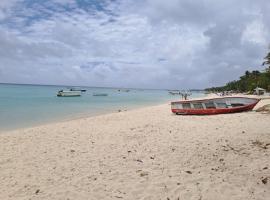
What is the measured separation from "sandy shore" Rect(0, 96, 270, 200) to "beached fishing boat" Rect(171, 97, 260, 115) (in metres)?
11.1

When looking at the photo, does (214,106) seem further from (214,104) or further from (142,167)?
(142,167)

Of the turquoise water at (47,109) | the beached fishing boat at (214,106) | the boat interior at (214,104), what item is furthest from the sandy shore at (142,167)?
the turquoise water at (47,109)

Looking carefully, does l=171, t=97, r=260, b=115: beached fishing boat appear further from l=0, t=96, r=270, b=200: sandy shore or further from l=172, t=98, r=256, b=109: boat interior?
l=0, t=96, r=270, b=200: sandy shore

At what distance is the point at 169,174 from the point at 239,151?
3070 mm

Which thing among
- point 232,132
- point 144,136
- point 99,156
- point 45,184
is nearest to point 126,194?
point 45,184

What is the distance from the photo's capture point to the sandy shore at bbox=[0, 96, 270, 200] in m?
6.96

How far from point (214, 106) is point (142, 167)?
18.4m

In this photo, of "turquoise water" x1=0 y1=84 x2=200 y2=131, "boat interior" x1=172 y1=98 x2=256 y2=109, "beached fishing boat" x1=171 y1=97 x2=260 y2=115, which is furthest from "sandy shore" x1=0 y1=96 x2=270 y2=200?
"turquoise water" x1=0 y1=84 x2=200 y2=131

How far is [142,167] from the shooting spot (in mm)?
8828

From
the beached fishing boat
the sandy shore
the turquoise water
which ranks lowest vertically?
the turquoise water

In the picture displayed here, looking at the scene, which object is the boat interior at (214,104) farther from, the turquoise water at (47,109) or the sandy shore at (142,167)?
the sandy shore at (142,167)

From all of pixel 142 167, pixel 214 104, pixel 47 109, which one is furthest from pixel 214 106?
pixel 47 109

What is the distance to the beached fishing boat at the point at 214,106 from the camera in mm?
24875

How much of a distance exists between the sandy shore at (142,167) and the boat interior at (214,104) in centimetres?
1215
